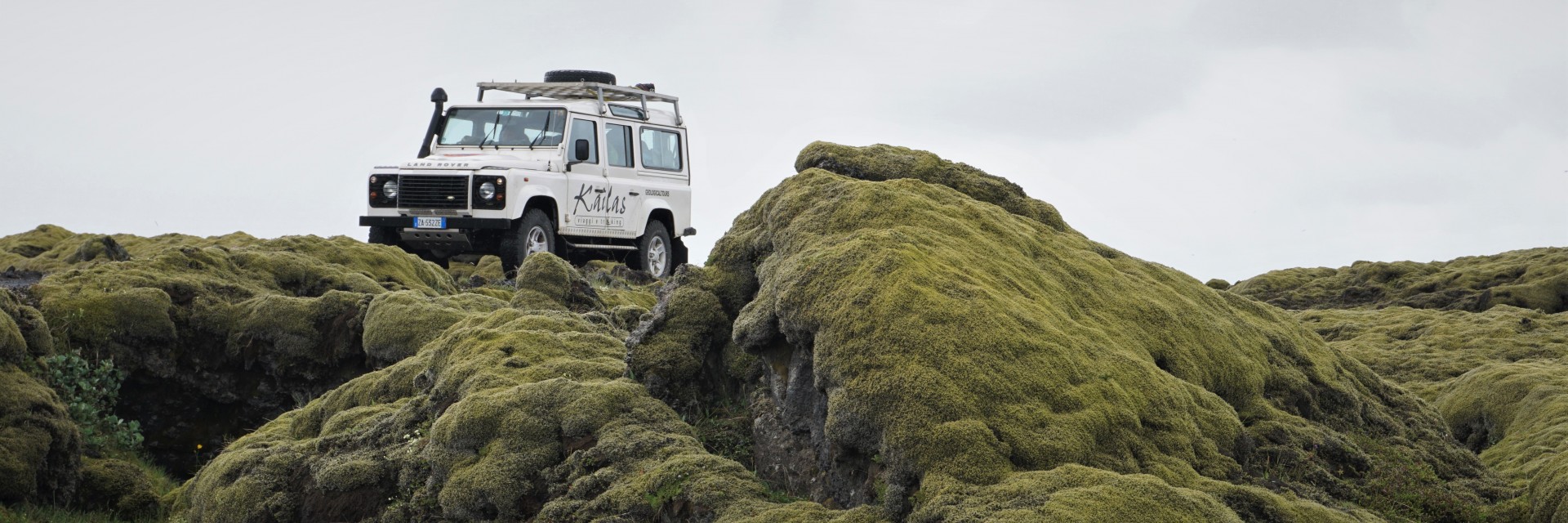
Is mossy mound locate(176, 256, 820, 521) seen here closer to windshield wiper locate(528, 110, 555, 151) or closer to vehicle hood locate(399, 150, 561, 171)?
vehicle hood locate(399, 150, 561, 171)

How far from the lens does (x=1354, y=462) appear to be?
8.39 meters

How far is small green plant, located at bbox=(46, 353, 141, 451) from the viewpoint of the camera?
12742mm

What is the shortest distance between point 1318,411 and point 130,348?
450 inches

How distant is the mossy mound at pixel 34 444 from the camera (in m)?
10.8

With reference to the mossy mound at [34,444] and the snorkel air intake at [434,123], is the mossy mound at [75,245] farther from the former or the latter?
the mossy mound at [34,444]

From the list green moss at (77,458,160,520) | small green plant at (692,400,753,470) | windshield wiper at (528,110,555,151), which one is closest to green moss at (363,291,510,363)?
green moss at (77,458,160,520)

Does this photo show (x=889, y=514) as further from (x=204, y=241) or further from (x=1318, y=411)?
(x=204, y=241)

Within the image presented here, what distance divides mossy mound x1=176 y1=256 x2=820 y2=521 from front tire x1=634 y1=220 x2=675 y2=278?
14.2 meters

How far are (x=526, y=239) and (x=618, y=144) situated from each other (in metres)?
3.24

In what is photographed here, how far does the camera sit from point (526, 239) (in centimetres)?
2161

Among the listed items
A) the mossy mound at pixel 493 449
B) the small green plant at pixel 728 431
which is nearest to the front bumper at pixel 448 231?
the mossy mound at pixel 493 449

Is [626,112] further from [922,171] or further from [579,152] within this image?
[922,171]

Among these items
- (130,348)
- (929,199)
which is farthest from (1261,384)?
(130,348)

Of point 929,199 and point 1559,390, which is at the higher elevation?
point 929,199
